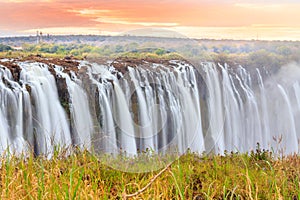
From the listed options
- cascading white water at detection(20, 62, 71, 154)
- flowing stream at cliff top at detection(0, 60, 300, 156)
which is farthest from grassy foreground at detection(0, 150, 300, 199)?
cascading white water at detection(20, 62, 71, 154)

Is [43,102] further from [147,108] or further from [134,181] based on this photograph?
[134,181]

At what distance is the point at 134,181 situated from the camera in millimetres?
3936

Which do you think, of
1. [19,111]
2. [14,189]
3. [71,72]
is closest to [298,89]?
[71,72]

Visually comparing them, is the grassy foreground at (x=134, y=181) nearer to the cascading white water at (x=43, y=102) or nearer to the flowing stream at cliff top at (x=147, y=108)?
the flowing stream at cliff top at (x=147, y=108)

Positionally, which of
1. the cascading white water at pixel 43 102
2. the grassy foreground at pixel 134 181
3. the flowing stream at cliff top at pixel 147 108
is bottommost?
the grassy foreground at pixel 134 181

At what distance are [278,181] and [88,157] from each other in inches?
71.7

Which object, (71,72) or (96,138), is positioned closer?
(96,138)

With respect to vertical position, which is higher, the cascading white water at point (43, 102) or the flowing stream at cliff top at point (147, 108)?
the cascading white water at point (43, 102)

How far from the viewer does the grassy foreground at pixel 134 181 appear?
3291 millimetres

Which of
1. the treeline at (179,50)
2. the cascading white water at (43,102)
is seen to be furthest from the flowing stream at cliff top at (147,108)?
the cascading white water at (43,102)

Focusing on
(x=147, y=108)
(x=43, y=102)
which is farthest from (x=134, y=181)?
(x=43, y=102)

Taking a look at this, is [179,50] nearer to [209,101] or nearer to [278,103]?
[209,101]

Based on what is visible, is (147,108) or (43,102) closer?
(147,108)

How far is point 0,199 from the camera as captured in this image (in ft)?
10.5
